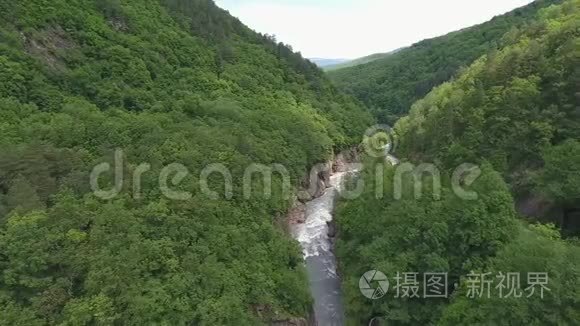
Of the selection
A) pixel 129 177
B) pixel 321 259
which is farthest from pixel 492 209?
pixel 129 177

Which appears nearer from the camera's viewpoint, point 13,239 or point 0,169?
point 13,239

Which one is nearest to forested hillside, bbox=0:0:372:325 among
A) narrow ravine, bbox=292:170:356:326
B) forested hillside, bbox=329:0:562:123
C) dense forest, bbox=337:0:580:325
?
narrow ravine, bbox=292:170:356:326

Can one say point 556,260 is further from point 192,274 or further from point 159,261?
point 159,261

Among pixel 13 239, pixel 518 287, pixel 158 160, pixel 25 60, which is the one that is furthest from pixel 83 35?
pixel 518 287

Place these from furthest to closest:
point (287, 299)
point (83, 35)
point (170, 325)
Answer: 1. point (83, 35)
2. point (287, 299)
3. point (170, 325)

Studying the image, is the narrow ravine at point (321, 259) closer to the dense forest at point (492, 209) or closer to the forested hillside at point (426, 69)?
the dense forest at point (492, 209)

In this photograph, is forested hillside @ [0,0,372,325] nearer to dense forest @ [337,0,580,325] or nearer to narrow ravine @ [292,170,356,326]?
narrow ravine @ [292,170,356,326]
